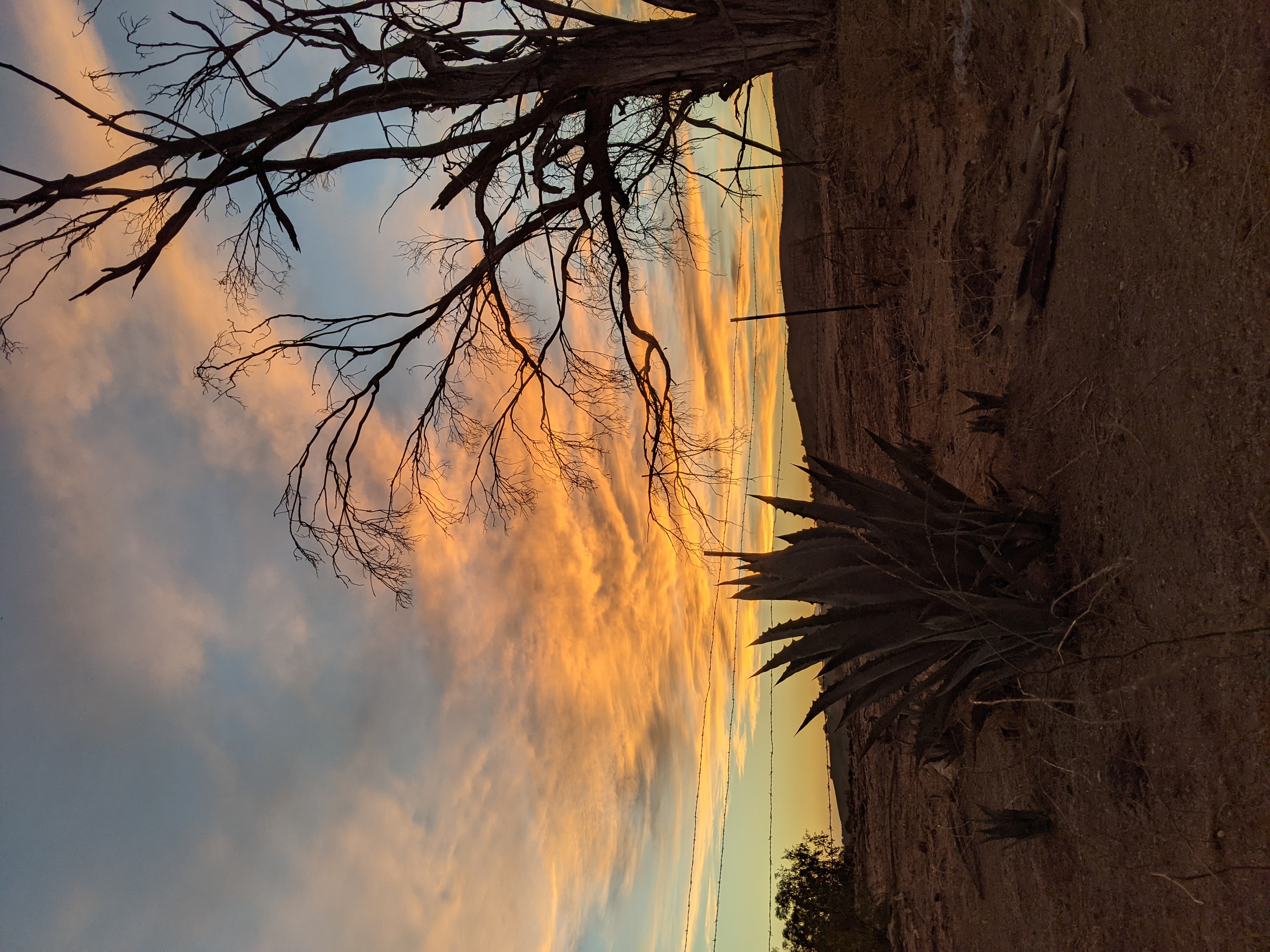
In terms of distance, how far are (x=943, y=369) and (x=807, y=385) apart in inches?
367

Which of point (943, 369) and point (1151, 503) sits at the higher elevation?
point (943, 369)

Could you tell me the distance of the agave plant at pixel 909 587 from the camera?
445 cm

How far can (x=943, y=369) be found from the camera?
798 cm

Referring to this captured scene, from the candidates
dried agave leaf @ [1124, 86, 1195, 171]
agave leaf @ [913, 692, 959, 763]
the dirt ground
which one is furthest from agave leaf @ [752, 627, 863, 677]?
dried agave leaf @ [1124, 86, 1195, 171]

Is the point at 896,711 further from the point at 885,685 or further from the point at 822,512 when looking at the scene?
the point at 822,512

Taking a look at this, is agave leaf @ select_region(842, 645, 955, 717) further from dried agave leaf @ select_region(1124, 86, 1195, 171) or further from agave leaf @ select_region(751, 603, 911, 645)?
dried agave leaf @ select_region(1124, 86, 1195, 171)

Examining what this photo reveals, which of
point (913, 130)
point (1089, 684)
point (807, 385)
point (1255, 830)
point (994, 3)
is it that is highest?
point (807, 385)

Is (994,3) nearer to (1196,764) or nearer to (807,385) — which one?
(1196,764)

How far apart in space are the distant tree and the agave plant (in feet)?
31.2

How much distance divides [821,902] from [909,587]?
44.5ft

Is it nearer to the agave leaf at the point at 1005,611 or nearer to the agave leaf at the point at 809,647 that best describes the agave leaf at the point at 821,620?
the agave leaf at the point at 809,647

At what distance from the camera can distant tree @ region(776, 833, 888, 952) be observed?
1291cm

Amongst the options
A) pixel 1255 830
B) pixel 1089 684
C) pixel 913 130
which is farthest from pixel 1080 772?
pixel 913 130

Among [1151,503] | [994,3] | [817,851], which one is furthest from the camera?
[817,851]
